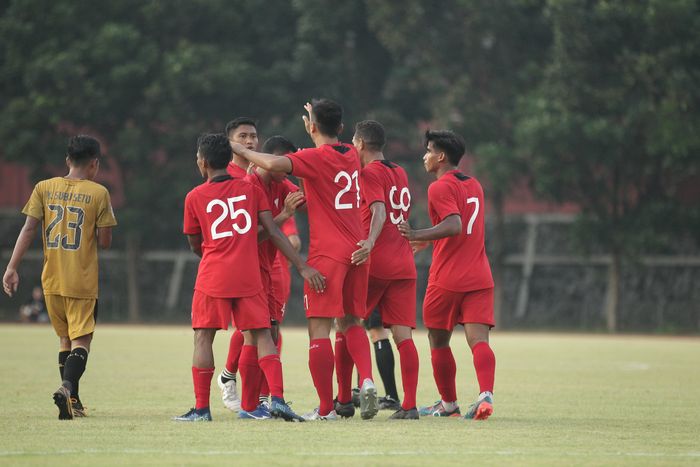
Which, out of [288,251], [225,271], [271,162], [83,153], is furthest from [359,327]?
[83,153]

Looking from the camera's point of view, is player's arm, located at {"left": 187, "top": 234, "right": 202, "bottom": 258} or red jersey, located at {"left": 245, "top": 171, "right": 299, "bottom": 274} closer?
player's arm, located at {"left": 187, "top": 234, "right": 202, "bottom": 258}

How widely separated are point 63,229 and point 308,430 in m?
2.80

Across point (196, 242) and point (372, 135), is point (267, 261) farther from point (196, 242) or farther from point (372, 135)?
point (372, 135)

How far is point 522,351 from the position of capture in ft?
70.5

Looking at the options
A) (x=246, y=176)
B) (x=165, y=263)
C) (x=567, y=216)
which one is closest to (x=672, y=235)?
(x=567, y=216)

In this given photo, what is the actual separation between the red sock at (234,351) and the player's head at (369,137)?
1865 millimetres

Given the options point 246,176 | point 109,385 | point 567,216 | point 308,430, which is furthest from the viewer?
point 567,216

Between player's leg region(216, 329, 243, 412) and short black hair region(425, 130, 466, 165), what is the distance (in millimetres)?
2277

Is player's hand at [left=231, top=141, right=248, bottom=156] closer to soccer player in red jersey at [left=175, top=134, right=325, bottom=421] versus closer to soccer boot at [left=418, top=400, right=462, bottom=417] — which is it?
soccer player in red jersey at [left=175, top=134, right=325, bottom=421]

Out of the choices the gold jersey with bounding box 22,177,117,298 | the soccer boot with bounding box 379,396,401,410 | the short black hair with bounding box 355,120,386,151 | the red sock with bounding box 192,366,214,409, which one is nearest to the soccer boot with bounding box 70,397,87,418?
the gold jersey with bounding box 22,177,117,298

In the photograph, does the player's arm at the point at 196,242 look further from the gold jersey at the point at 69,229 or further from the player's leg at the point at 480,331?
the player's leg at the point at 480,331

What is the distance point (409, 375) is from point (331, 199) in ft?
5.12

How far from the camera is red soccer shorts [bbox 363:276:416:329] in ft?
33.2

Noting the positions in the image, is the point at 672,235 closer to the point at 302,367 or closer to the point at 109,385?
the point at 302,367
